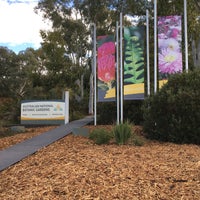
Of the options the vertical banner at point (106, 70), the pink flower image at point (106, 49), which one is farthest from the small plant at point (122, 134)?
the pink flower image at point (106, 49)

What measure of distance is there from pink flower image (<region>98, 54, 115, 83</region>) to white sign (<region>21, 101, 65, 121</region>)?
12.2 feet

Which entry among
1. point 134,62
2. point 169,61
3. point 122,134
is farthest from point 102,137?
point 134,62

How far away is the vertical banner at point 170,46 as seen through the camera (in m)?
14.6

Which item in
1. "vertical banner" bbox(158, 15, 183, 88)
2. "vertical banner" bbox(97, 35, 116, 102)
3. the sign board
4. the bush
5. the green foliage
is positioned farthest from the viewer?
the sign board

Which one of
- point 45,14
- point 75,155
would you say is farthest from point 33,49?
point 75,155

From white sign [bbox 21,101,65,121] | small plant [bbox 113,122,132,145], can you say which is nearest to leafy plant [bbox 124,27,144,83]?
small plant [bbox 113,122,132,145]

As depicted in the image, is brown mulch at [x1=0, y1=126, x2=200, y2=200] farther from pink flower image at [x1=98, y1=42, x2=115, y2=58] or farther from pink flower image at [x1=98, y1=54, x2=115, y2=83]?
pink flower image at [x1=98, y1=42, x2=115, y2=58]

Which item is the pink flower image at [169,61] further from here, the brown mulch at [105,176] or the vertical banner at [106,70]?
the brown mulch at [105,176]

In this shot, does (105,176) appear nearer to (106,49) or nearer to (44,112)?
(106,49)

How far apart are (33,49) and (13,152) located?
53402mm

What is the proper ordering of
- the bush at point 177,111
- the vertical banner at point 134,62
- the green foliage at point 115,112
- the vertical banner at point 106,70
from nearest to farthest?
the bush at point 177,111, the vertical banner at point 134,62, the vertical banner at point 106,70, the green foliage at point 115,112

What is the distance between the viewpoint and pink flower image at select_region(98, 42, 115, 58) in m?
17.3

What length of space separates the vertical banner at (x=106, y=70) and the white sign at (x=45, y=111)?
3.55m

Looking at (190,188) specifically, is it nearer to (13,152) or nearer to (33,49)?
(13,152)
